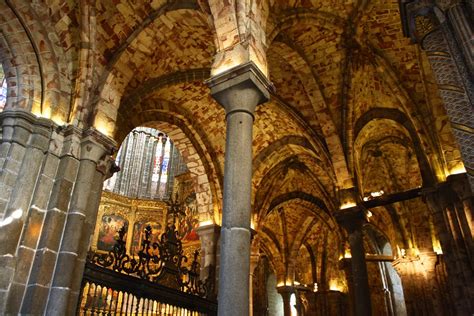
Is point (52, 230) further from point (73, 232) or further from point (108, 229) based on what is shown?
point (108, 229)

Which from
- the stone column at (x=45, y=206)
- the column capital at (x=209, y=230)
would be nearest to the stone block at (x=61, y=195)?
the stone column at (x=45, y=206)

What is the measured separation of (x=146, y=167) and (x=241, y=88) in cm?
1643

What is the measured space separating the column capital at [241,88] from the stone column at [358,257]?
16.2 feet

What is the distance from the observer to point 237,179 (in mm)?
4711

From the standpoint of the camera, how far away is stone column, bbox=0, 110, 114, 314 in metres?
5.37

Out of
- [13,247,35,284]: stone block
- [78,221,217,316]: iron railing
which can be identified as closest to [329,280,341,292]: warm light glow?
[78,221,217,316]: iron railing

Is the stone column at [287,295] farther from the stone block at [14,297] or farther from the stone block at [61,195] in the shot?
the stone block at [14,297]

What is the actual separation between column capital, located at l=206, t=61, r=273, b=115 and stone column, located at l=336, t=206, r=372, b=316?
16.2 feet

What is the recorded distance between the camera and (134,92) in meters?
8.65

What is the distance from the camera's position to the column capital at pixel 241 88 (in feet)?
17.2

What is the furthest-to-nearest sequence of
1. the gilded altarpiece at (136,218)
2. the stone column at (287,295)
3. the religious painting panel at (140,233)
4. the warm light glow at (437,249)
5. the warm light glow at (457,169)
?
the religious painting panel at (140,233) < the gilded altarpiece at (136,218) < the stone column at (287,295) < the warm light glow at (437,249) < the warm light glow at (457,169)

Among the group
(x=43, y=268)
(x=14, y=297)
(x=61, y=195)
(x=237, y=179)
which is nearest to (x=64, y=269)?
(x=43, y=268)

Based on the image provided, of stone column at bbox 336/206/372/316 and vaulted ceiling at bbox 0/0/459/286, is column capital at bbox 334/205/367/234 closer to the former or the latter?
stone column at bbox 336/206/372/316

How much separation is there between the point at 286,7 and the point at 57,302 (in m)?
6.34
